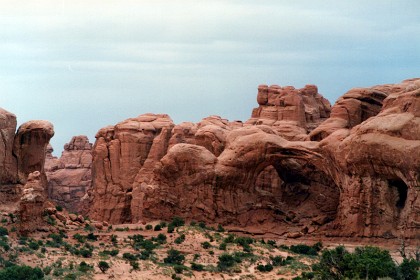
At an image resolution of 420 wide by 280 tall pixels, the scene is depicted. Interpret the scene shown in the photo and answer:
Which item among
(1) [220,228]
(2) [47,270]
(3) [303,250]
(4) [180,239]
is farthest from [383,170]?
(2) [47,270]

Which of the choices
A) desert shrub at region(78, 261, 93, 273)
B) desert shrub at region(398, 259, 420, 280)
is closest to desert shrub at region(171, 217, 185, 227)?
desert shrub at region(78, 261, 93, 273)

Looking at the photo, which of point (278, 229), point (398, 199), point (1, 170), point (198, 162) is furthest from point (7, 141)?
point (398, 199)

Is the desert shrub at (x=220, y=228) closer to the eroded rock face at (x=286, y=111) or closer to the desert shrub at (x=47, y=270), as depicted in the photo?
the eroded rock face at (x=286, y=111)

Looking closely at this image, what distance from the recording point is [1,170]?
8025 centimetres

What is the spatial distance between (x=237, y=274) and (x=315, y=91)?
119ft

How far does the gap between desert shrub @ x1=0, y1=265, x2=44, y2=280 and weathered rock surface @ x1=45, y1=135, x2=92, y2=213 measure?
52.4m

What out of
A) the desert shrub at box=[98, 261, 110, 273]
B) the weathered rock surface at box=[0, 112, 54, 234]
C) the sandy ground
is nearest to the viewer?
the desert shrub at box=[98, 261, 110, 273]

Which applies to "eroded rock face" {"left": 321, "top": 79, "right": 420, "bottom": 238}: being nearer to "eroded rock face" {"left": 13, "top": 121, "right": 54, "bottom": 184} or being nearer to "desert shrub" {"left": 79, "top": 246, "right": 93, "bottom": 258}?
"desert shrub" {"left": 79, "top": 246, "right": 93, "bottom": 258}

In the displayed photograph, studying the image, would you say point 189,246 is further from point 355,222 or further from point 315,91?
point 315,91

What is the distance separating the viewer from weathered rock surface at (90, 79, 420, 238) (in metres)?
74.3

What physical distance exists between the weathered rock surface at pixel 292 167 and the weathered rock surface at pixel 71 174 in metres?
20.4

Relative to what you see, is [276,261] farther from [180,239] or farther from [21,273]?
[21,273]

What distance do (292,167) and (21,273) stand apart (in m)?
29.7

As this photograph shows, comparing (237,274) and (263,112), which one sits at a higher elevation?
(263,112)
